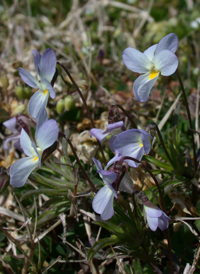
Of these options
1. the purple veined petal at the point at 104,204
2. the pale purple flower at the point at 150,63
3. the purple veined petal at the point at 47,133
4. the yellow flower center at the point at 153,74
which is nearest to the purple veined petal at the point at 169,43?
the pale purple flower at the point at 150,63

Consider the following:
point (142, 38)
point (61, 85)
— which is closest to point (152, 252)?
point (61, 85)

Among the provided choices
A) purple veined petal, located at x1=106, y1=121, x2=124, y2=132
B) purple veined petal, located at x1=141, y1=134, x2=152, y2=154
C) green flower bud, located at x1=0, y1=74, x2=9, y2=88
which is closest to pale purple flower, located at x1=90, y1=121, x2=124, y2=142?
purple veined petal, located at x1=106, y1=121, x2=124, y2=132

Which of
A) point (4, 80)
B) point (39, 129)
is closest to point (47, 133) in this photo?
point (39, 129)

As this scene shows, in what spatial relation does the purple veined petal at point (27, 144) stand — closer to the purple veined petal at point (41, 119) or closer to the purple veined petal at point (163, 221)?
the purple veined petal at point (41, 119)

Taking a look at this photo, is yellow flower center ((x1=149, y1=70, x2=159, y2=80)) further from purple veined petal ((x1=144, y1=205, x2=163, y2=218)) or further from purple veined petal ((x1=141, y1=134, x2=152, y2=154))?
purple veined petal ((x1=144, y1=205, x2=163, y2=218))

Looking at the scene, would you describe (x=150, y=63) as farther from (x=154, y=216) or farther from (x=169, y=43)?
(x=154, y=216)
